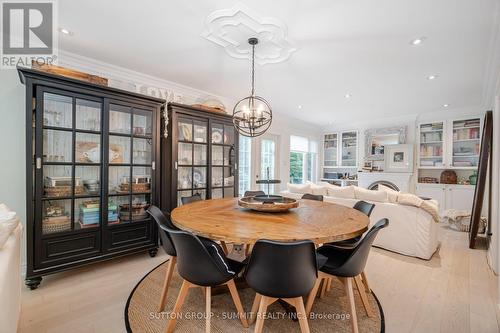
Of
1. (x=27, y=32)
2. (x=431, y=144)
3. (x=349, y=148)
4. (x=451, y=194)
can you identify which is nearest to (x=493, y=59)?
(x=431, y=144)

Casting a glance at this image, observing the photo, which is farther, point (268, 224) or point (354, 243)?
point (354, 243)

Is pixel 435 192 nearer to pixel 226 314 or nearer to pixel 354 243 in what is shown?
pixel 354 243

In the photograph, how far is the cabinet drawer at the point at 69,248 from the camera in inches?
91.0

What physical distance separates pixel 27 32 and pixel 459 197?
25.4 ft

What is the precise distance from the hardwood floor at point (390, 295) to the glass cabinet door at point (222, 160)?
1327 mm

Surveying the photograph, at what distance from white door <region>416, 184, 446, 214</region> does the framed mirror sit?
1.16 meters

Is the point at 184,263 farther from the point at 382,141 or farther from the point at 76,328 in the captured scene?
the point at 382,141

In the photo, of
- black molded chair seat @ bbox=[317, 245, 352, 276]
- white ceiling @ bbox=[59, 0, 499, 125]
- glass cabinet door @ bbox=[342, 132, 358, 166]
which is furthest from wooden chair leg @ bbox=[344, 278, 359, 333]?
glass cabinet door @ bbox=[342, 132, 358, 166]

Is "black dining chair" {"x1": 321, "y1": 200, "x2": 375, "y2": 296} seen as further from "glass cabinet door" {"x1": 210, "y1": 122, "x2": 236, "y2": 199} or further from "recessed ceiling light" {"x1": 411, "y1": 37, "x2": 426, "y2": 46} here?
"glass cabinet door" {"x1": 210, "y1": 122, "x2": 236, "y2": 199}

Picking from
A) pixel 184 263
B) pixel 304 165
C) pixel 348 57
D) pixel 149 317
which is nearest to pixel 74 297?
pixel 149 317

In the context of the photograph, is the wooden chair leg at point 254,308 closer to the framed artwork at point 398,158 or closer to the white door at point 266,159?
the white door at point 266,159

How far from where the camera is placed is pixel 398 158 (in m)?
5.97

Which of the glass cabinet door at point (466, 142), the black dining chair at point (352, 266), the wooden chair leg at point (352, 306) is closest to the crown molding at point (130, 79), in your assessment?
the black dining chair at point (352, 266)

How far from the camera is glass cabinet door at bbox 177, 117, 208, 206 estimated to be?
3.39 metres
